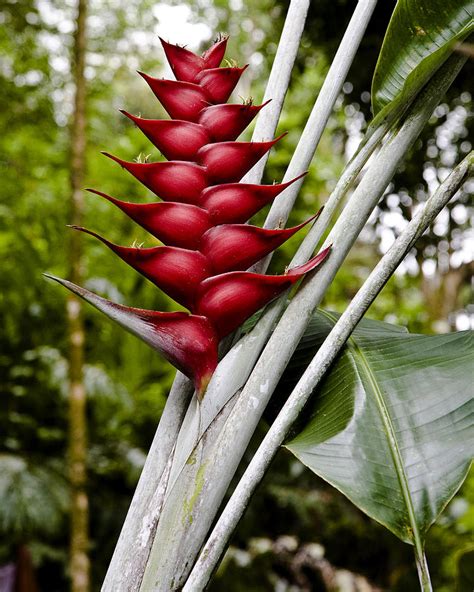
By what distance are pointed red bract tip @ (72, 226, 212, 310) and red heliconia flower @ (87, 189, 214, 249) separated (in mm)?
11

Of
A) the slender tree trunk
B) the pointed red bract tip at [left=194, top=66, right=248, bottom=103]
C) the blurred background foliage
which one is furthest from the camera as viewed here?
the blurred background foliage

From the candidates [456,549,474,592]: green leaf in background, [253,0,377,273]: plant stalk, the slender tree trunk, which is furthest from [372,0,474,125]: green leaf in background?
the slender tree trunk

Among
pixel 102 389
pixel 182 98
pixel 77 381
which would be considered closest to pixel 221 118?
pixel 182 98

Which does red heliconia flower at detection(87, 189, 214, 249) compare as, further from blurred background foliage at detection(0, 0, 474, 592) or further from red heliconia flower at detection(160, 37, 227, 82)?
blurred background foliage at detection(0, 0, 474, 592)

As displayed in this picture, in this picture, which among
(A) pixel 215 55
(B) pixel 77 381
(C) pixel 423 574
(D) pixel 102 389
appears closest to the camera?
(C) pixel 423 574

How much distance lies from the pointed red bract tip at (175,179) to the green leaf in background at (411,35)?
0.14 metres

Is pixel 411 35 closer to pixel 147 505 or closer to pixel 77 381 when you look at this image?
pixel 147 505

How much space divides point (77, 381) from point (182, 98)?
1447 millimetres

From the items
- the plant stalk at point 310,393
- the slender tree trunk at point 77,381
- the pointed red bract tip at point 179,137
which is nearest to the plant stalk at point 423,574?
the plant stalk at point 310,393

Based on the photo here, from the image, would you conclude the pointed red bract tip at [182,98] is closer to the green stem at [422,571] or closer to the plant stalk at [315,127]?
the plant stalk at [315,127]

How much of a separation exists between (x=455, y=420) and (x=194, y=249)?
0.58ft

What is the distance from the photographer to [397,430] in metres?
0.38

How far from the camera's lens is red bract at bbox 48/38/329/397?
34 centimetres

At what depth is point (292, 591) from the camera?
233 cm
